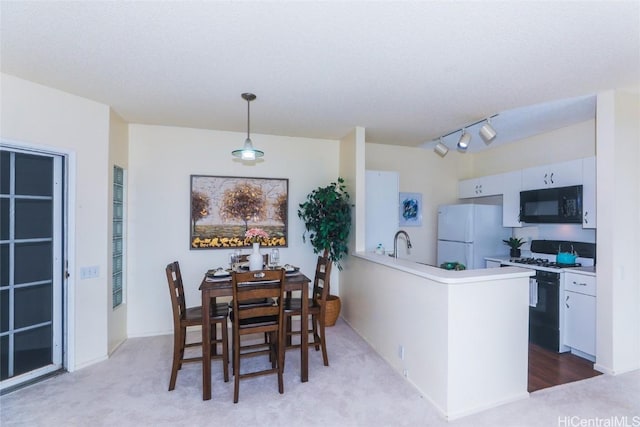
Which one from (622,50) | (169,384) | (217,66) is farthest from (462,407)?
(217,66)

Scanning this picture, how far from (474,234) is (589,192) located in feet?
4.49

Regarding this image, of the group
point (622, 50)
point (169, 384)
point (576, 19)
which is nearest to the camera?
point (576, 19)

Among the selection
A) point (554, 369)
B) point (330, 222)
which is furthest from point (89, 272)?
point (554, 369)

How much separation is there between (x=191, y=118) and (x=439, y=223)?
3.86 meters

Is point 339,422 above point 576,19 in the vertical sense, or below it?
below

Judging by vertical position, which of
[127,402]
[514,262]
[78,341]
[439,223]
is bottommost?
[127,402]

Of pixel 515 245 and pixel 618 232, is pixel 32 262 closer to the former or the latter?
pixel 618 232

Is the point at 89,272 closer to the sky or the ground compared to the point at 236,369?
closer to the sky

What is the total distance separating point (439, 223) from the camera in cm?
493

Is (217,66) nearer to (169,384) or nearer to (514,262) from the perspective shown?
(169,384)

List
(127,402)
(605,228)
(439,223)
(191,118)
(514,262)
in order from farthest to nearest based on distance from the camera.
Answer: (439,223) < (514,262) < (191,118) < (605,228) < (127,402)

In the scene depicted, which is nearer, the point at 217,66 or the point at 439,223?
the point at 217,66

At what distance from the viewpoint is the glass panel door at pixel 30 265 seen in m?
2.56

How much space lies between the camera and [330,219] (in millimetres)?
3973
